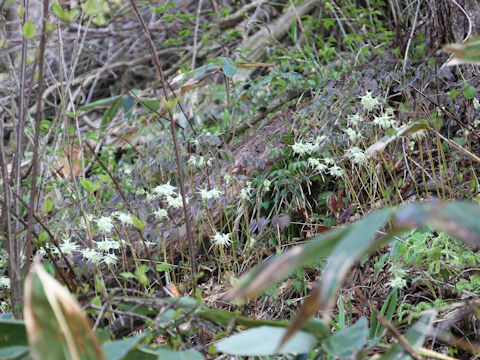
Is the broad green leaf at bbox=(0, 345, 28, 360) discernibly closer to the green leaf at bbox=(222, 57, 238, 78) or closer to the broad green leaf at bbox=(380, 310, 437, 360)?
the broad green leaf at bbox=(380, 310, 437, 360)

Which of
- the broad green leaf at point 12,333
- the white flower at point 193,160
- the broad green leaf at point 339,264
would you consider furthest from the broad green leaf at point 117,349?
the white flower at point 193,160

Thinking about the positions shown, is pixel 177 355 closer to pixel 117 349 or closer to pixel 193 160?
pixel 117 349

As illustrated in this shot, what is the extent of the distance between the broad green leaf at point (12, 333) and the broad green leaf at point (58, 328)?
0.25 meters

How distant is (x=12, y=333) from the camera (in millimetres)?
975

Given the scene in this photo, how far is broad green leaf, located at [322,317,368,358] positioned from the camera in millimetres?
882

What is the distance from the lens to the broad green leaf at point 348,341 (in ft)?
2.89

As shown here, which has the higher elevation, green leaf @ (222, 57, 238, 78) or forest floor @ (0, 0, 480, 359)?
green leaf @ (222, 57, 238, 78)

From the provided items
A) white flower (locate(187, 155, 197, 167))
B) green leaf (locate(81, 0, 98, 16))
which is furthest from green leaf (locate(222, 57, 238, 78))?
green leaf (locate(81, 0, 98, 16))

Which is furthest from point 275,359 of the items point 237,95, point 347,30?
point 347,30

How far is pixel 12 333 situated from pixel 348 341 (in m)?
0.63

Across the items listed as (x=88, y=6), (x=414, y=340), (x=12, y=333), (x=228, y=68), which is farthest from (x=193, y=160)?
(x=414, y=340)

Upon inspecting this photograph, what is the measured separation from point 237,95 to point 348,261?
2.87 meters

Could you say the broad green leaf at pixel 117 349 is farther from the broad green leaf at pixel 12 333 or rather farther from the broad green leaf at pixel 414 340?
the broad green leaf at pixel 414 340

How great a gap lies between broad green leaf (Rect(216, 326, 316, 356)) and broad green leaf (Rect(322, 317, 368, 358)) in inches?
1.4
